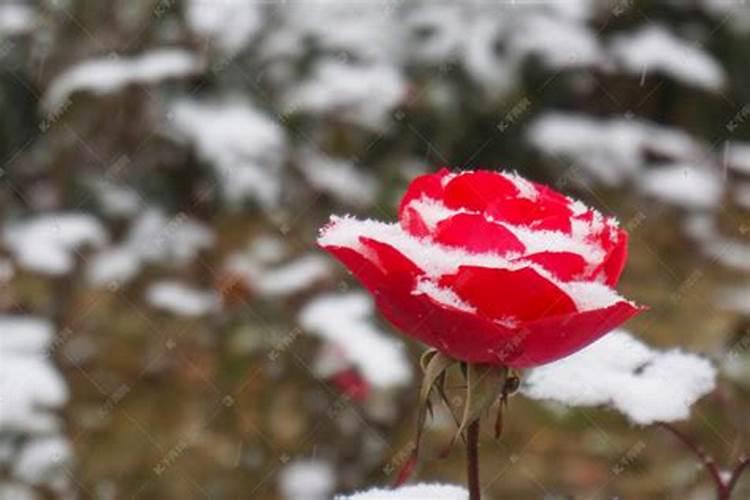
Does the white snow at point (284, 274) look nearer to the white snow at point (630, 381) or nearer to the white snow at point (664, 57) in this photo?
the white snow at point (664, 57)

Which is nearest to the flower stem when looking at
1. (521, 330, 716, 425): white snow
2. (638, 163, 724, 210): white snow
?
(521, 330, 716, 425): white snow

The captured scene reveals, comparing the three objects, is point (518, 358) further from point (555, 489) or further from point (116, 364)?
point (555, 489)

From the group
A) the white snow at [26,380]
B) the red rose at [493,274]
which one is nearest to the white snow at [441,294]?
the red rose at [493,274]

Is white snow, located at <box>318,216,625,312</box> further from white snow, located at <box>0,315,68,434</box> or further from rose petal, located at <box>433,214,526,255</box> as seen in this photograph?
white snow, located at <box>0,315,68,434</box>

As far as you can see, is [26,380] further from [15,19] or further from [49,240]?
[15,19]

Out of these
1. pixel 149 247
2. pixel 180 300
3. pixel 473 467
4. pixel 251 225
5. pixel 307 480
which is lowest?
pixel 473 467

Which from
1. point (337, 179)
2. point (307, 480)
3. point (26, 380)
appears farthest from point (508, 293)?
point (337, 179)

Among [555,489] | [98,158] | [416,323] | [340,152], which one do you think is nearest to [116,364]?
[98,158]
